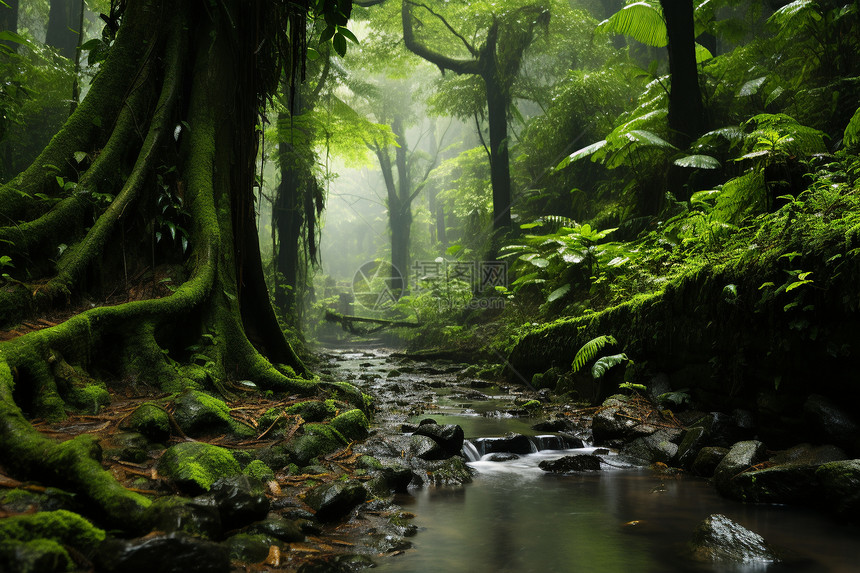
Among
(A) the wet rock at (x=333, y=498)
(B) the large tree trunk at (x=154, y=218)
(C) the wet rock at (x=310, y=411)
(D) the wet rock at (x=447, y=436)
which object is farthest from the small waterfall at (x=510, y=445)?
(A) the wet rock at (x=333, y=498)

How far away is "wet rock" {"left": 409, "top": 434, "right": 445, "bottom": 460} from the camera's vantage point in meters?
4.16

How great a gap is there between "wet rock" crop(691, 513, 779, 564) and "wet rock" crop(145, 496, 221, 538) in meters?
2.38

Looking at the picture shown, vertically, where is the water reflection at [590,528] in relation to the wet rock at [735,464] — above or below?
below

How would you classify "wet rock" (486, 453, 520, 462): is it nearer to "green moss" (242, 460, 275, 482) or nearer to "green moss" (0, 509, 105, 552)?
"green moss" (242, 460, 275, 482)

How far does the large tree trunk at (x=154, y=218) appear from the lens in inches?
135

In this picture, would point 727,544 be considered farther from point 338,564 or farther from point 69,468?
point 69,468

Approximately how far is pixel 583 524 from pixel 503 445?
180 centimetres

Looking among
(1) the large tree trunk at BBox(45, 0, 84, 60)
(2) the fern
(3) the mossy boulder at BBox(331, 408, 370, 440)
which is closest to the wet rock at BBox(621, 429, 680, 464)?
(2) the fern

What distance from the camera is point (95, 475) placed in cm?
194

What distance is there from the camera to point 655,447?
445 centimetres

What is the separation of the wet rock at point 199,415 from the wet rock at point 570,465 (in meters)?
2.69
